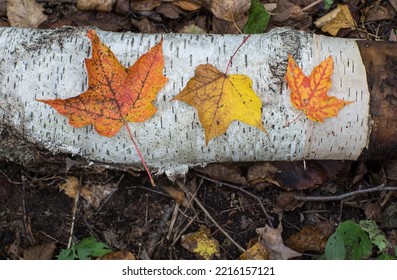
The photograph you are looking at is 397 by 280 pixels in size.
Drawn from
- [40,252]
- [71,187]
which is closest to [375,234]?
[71,187]

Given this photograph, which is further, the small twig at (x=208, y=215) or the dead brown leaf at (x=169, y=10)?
the dead brown leaf at (x=169, y=10)

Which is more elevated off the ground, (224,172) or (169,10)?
(169,10)

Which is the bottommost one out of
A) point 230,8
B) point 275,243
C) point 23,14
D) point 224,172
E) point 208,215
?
point 275,243

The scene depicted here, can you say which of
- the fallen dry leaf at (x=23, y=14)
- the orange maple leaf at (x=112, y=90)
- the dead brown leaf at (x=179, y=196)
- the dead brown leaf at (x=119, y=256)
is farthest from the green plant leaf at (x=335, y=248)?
the fallen dry leaf at (x=23, y=14)

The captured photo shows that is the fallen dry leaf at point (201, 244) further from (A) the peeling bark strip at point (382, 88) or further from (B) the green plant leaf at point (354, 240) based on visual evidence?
(A) the peeling bark strip at point (382, 88)

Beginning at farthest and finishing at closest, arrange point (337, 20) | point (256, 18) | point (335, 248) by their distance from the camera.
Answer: point (337, 20) < point (256, 18) < point (335, 248)

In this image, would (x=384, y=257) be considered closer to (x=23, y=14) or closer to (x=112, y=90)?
(x=112, y=90)

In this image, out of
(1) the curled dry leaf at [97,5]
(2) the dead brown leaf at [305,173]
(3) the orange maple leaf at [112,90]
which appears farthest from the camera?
(1) the curled dry leaf at [97,5]
